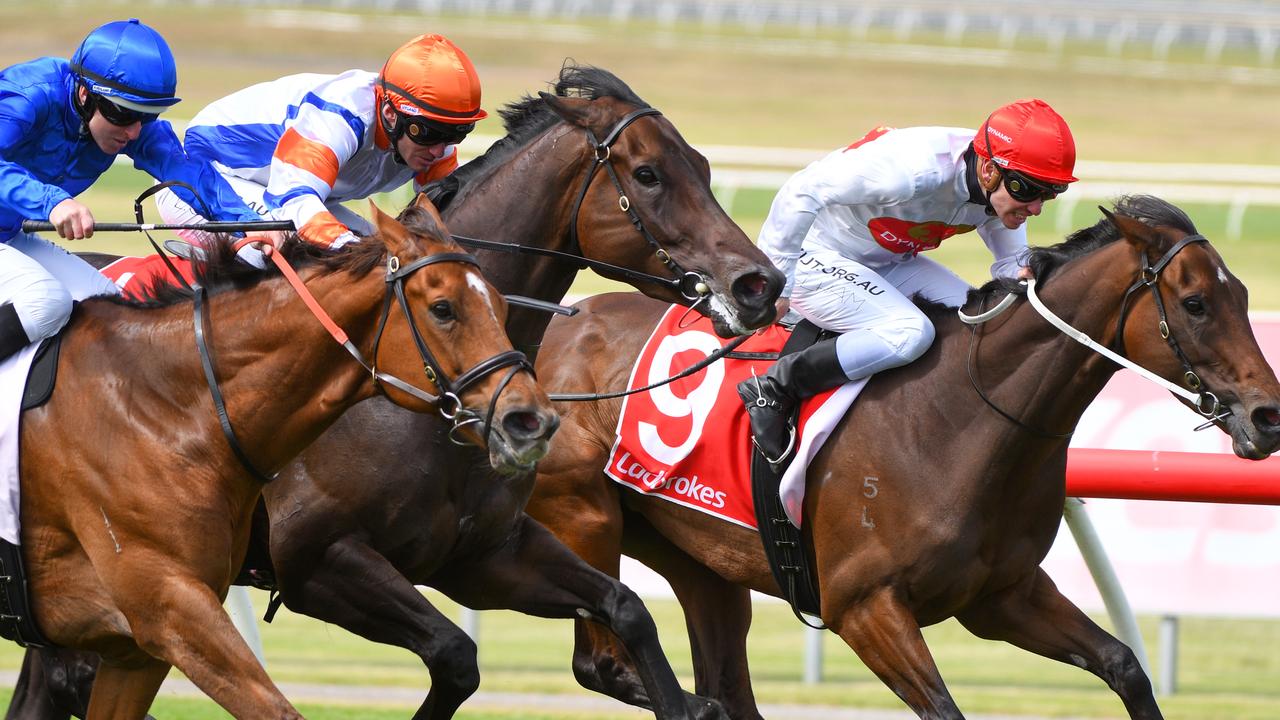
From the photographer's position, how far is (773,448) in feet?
16.9

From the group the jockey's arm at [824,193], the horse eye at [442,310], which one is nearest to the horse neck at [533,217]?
the jockey's arm at [824,193]

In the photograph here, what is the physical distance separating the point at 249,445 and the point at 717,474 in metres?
1.86

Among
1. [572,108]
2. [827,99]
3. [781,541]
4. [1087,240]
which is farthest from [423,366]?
[827,99]

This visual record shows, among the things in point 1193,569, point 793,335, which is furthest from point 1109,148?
point 793,335

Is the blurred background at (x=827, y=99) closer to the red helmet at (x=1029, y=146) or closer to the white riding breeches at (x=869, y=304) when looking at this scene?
the white riding breeches at (x=869, y=304)

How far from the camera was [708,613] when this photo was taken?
5863 mm

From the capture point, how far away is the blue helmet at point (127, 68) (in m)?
4.25

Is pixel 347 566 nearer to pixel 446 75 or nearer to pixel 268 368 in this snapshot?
pixel 268 368

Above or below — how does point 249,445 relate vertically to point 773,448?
above

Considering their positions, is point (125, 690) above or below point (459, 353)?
below

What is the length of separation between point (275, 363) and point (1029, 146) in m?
2.10

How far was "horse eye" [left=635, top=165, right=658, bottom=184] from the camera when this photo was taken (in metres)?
4.59

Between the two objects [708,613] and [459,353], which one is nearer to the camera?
[459,353]

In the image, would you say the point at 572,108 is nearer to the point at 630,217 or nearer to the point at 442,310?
the point at 630,217
